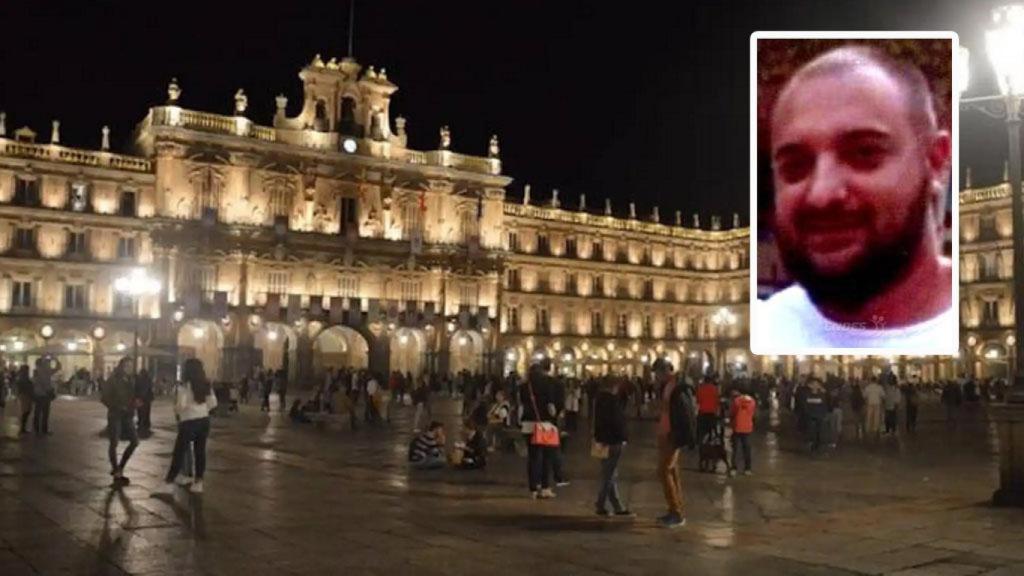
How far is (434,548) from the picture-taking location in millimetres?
9430

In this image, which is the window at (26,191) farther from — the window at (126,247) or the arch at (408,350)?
the arch at (408,350)

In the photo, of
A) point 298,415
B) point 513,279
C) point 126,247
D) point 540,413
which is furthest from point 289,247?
point 540,413

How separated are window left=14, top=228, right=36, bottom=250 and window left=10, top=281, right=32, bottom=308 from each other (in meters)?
2.00

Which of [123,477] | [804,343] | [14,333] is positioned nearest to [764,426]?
[123,477]

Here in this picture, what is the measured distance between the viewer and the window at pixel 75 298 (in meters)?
56.7

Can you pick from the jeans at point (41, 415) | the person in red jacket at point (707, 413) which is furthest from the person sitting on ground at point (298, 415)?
the person in red jacket at point (707, 413)

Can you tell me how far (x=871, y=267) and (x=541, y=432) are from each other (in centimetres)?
767

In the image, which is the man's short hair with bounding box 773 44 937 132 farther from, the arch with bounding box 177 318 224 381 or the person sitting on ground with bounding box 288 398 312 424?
the arch with bounding box 177 318 224 381

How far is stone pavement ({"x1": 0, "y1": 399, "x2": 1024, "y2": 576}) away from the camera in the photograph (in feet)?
28.8

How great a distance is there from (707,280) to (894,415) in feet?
208

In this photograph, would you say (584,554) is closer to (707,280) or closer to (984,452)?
(984,452)

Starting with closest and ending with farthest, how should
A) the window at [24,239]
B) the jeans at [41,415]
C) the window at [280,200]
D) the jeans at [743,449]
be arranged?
the jeans at [743,449] < the jeans at [41,415] < the window at [24,239] < the window at [280,200]

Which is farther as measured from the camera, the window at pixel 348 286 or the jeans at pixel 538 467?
the window at pixel 348 286

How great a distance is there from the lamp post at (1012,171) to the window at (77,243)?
176ft
